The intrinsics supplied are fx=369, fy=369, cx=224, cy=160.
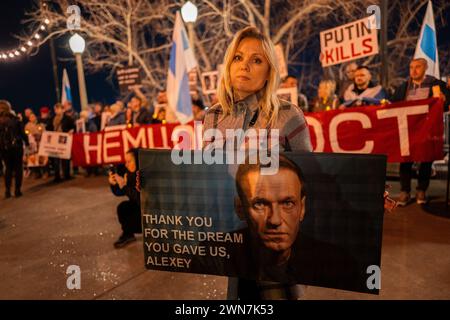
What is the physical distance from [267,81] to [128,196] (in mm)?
3227

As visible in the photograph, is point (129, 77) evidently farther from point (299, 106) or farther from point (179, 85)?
point (299, 106)

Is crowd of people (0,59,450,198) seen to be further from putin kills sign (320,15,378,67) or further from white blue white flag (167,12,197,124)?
white blue white flag (167,12,197,124)

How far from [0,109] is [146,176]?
7.20 m

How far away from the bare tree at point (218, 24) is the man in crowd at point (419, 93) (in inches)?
352

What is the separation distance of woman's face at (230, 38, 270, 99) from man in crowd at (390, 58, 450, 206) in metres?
4.53

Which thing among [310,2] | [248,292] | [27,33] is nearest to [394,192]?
[248,292]

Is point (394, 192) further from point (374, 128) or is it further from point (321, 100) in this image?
point (321, 100)

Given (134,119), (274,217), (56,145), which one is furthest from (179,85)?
(274,217)

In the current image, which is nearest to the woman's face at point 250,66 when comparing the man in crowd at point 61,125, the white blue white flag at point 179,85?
the white blue white flag at point 179,85

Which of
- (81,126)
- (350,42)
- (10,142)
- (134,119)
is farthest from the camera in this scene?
(81,126)

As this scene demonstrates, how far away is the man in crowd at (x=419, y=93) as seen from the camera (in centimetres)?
550

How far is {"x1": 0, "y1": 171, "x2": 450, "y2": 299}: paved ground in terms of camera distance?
335 cm

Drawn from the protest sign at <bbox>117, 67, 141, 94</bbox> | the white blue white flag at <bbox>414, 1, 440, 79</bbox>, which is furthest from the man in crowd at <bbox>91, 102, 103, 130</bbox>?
the white blue white flag at <bbox>414, 1, 440, 79</bbox>

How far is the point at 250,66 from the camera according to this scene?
1.86 m
